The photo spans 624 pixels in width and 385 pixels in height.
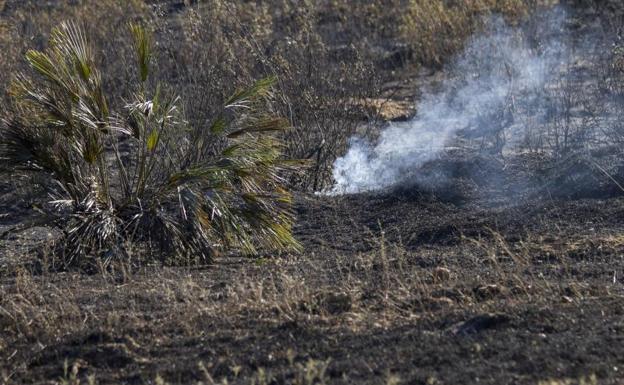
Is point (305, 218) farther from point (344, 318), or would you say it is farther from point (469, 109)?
point (469, 109)

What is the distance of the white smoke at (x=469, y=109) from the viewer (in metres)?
12.5

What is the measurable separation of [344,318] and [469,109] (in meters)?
8.12

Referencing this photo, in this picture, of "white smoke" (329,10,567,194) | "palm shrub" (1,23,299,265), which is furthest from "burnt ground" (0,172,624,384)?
"white smoke" (329,10,567,194)

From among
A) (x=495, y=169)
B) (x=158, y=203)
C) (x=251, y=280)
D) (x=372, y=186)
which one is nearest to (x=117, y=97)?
(x=372, y=186)

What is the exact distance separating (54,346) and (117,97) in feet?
28.4

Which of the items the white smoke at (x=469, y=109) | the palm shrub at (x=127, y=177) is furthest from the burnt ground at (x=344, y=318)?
the white smoke at (x=469, y=109)

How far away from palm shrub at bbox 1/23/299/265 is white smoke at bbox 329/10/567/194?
2.82 metres

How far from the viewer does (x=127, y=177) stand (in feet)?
30.1

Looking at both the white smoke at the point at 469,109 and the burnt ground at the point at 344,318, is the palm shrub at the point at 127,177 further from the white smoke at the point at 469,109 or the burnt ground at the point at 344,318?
the white smoke at the point at 469,109

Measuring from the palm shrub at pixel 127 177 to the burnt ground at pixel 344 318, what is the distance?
0.90ft

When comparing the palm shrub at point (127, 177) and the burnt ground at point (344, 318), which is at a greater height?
the palm shrub at point (127, 177)

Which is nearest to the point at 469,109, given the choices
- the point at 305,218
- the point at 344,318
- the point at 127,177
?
the point at 305,218

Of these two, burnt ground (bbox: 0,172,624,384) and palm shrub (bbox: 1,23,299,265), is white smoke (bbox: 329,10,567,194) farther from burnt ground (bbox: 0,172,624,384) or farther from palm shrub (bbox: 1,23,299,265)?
burnt ground (bbox: 0,172,624,384)

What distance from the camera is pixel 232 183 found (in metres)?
9.01
